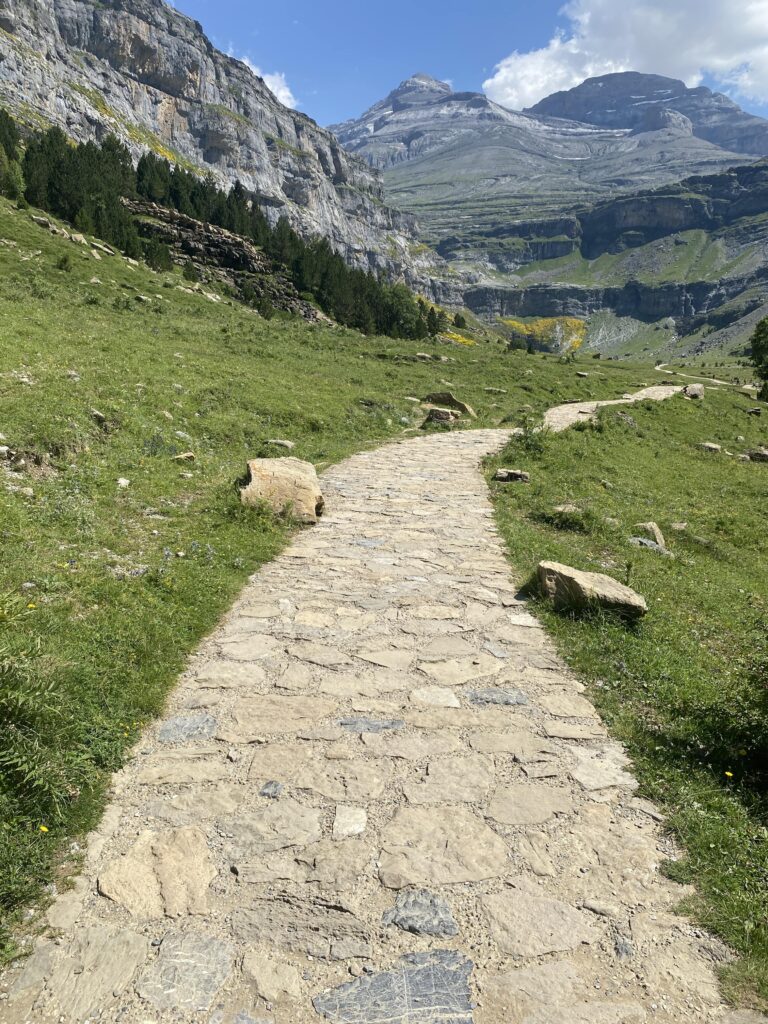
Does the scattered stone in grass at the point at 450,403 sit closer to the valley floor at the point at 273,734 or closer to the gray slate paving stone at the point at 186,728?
the valley floor at the point at 273,734

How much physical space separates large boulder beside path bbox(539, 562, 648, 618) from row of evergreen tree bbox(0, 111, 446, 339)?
2168 inches

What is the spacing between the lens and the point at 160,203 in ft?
252

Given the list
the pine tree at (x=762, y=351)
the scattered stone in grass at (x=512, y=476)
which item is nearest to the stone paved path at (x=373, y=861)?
the scattered stone in grass at (x=512, y=476)

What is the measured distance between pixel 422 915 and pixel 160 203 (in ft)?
299

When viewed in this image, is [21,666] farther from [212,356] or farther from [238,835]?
[212,356]

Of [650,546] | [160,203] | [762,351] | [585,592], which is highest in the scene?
[160,203]

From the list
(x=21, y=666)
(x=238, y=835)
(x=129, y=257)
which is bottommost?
(x=238, y=835)

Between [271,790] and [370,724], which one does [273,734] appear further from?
[370,724]

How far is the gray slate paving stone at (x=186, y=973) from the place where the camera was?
337 centimetres

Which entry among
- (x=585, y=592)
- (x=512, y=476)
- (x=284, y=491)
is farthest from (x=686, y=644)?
(x=512, y=476)

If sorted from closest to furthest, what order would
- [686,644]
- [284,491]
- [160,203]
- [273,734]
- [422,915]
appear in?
[422,915]
[273,734]
[686,644]
[284,491]
[160,203]

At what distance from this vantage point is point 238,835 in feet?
15.2

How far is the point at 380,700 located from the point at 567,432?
19466mm

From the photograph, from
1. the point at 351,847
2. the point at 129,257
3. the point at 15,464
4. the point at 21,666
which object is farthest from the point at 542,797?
the point at 129,257
